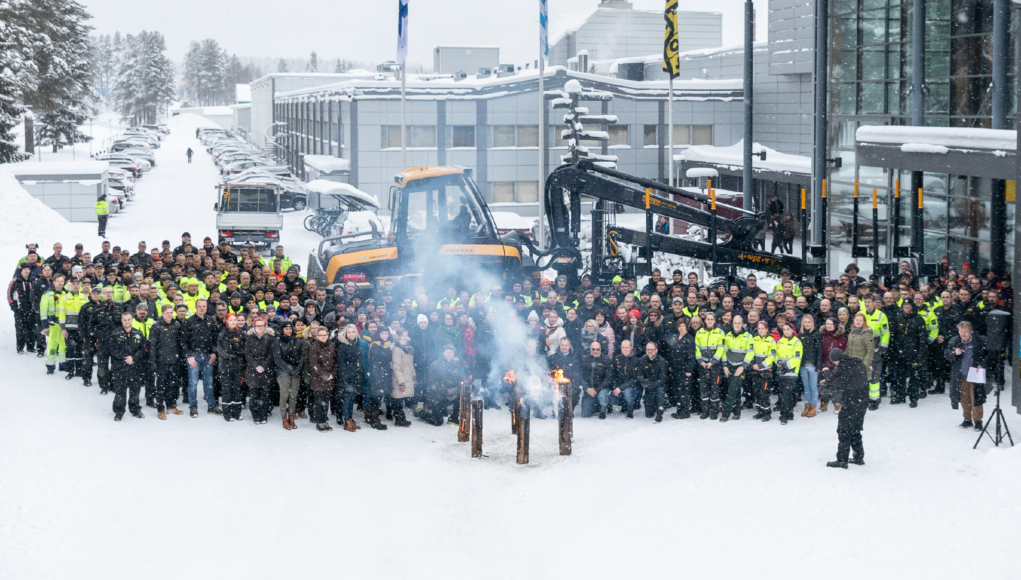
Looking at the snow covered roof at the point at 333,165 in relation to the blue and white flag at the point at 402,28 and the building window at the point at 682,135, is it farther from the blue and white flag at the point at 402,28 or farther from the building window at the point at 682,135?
the building window at the point at 682,135

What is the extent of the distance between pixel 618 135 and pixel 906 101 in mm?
22828

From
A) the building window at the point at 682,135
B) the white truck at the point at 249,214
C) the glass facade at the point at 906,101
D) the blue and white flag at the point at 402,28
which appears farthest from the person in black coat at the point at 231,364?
the building window at the point at 682,135

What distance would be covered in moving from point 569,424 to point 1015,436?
562cm

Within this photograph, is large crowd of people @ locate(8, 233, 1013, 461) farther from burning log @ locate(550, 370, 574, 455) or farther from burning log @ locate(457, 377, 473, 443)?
burning log @ locate(550, 370, 574, 455)

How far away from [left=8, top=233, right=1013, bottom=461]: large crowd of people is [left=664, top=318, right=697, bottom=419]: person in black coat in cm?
2

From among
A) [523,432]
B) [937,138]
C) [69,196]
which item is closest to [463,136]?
[69,196]

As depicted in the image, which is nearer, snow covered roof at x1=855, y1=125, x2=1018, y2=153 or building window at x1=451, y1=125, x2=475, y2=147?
snow covered roof at x1=855, y1=125, x2=1018, y2=153

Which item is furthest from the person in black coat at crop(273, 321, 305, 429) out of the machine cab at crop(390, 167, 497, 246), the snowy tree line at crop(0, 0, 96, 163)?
the snowy tree line at crop(0, 0, 96, 163)

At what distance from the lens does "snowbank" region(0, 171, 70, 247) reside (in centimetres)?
2995

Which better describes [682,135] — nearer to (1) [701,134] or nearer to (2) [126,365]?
(1) [701,134]

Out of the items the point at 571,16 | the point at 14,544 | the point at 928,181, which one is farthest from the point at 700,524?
the point at 571,16

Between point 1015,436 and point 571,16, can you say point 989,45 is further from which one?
point 571,16

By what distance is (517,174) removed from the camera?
44906 millimetres

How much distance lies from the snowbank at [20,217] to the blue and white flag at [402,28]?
12330mm
